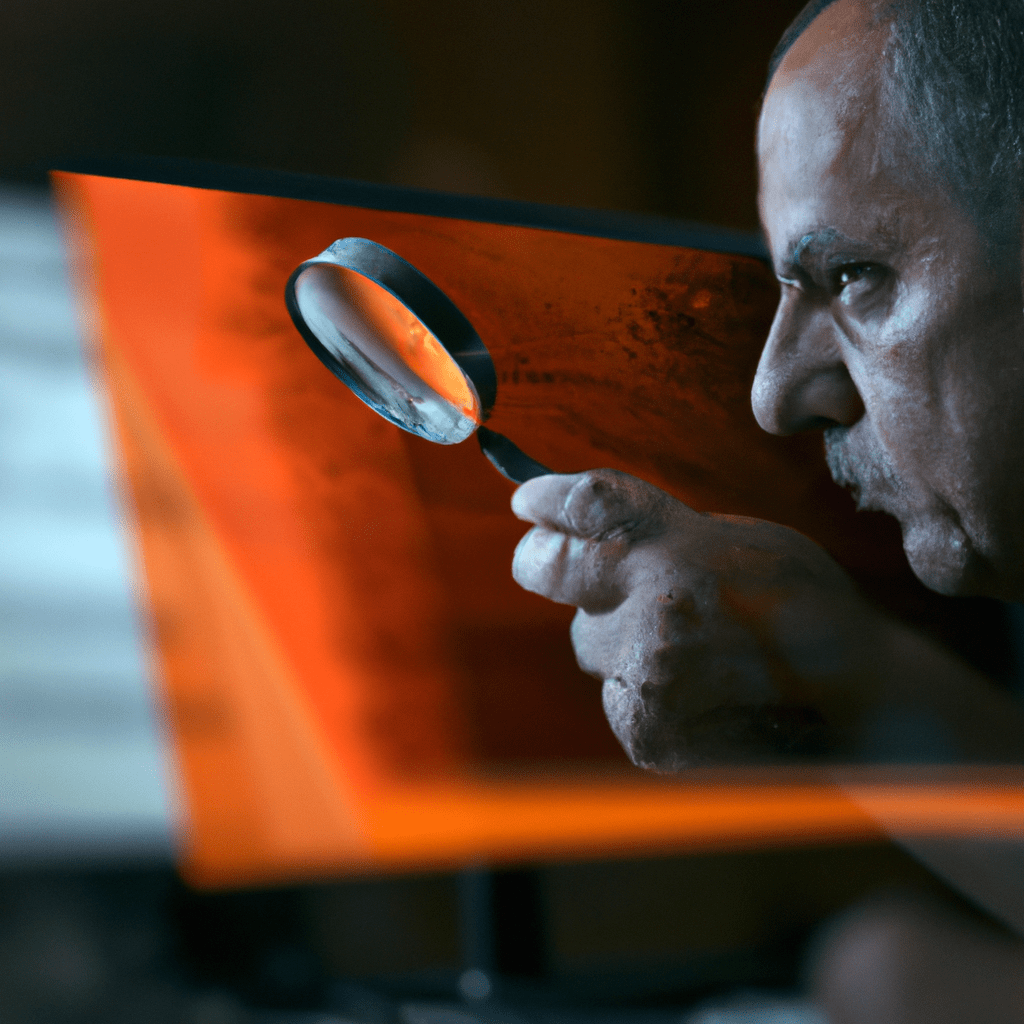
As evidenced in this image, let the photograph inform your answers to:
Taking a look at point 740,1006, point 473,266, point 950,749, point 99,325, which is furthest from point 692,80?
point 740,1006

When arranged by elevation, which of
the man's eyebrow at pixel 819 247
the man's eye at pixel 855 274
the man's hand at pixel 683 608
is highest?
the man's eyebrow at pixel 819 247

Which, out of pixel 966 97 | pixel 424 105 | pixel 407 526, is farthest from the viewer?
pixel 424 105

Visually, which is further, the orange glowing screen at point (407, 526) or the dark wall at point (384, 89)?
the dark wall at point (384, 89)

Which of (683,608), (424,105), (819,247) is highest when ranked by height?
(424,105)

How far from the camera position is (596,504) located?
0.25 metres

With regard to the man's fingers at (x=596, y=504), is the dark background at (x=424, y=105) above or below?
above

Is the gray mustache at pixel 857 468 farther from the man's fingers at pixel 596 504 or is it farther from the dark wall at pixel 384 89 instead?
the dark wall at pixel 384 89

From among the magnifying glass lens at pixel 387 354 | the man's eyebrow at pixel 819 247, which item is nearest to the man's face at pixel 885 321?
the man's eyebrow at pixel 819 247

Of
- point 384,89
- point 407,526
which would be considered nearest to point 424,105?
point 384,89

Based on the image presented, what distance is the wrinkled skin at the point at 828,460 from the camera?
8.8 inches

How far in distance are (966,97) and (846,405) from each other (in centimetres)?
9

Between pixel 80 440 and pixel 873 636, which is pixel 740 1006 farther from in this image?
pixel 80 440

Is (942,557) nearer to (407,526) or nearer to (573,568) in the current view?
(573,568)

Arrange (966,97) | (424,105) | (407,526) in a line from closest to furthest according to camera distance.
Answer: (966,97)
(407,526)
(424,105)
